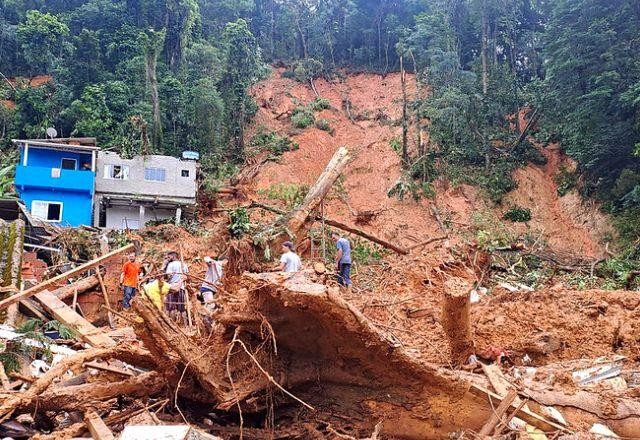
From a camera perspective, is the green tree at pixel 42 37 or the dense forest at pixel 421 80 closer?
the dense forest at pixel 421 80

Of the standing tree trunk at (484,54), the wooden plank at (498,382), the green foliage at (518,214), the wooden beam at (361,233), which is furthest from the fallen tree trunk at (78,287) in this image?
the standing tree trunk at (484,54)

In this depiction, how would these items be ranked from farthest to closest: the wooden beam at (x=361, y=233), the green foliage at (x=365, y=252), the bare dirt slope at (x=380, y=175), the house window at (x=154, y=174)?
the house window at (x=154, y=174) → the bare dirt slope at (x=380, y=175) → the green foliage at (x=365, y=252) → the wooden beam at (x=361, y=233)

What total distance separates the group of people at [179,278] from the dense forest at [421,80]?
57.6ft

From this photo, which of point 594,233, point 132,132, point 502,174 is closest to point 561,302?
point 594,233

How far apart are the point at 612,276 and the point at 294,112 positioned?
90.2ft

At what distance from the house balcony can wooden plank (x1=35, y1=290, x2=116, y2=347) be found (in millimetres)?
17141

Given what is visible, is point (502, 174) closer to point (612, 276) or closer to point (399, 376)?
point (612, 276)

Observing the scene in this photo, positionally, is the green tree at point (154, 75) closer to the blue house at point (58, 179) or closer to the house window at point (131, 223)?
the blue house at point (58, 179)

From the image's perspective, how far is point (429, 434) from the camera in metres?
4.14

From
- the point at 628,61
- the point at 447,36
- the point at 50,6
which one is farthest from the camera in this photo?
the point at 50,6

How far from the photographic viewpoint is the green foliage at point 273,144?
34.1m

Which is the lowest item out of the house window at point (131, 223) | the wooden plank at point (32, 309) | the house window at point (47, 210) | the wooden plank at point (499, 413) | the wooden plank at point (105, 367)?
the house window at point (131, 223)

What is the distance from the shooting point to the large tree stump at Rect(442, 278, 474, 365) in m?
5.38

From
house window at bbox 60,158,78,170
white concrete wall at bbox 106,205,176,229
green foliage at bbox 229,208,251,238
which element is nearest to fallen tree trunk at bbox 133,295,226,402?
green foliage at bbox 229,208,251,238
